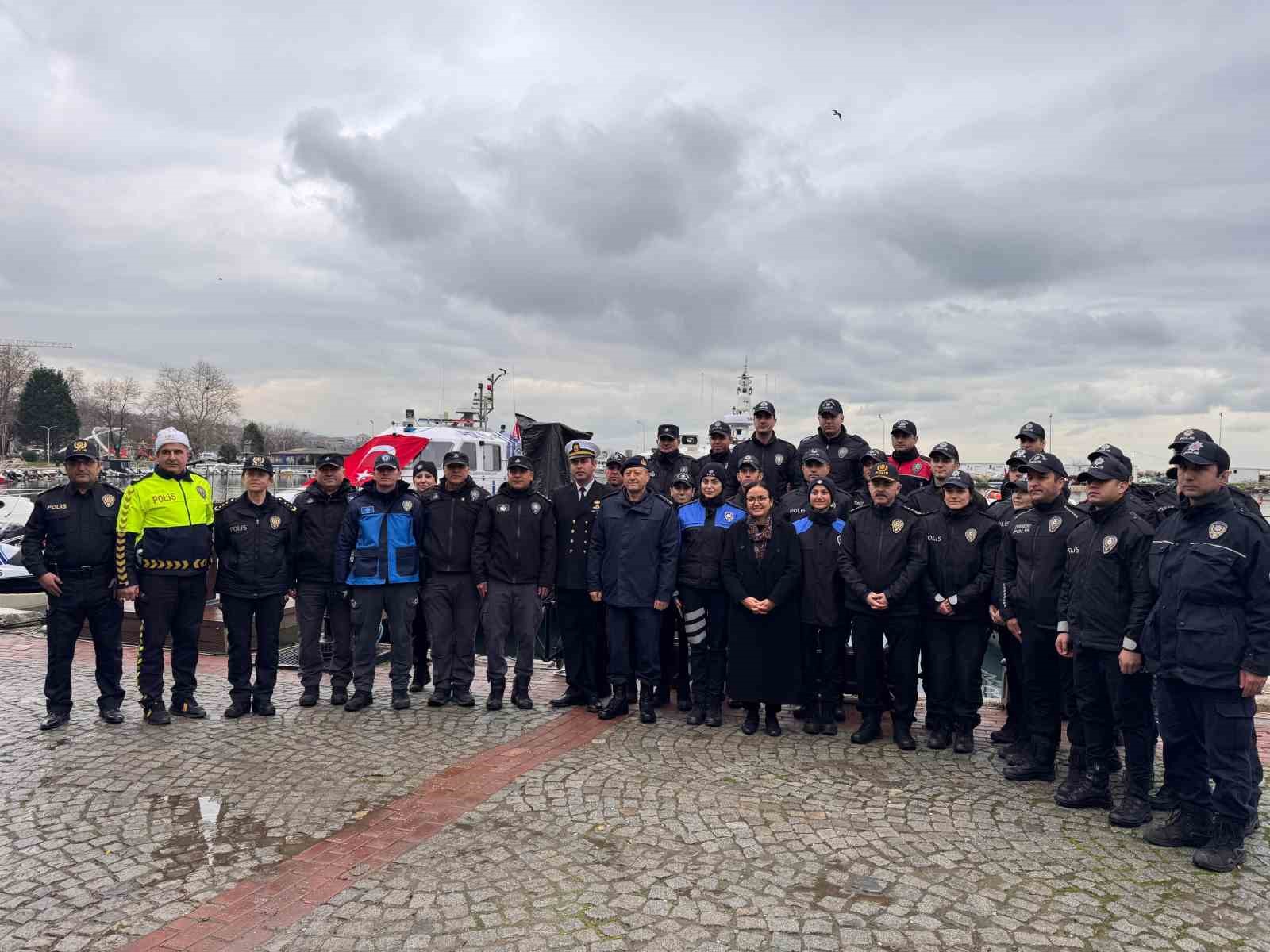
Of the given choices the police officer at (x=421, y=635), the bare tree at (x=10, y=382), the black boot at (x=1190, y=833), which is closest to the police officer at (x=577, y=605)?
the police officer at (x=421, y=635)

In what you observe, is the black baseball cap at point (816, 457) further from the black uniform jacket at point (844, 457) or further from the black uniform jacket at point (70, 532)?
the black uniform jacket at point (70, 532)

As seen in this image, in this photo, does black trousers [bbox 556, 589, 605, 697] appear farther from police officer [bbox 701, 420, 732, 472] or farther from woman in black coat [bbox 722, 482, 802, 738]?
police officer [bbox 701, 420, 732, 472]

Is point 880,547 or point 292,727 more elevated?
point 880,547

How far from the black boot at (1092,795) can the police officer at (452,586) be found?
14.9 feet

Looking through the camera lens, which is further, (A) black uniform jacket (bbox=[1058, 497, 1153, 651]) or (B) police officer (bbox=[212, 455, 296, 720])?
(B) police officer (bbox=[212, 455, 296, 720])

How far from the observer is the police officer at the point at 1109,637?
4.73 meters

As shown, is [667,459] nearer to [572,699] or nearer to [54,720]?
[572,699]

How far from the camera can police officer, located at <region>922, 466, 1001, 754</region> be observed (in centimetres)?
592

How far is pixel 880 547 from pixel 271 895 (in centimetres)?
444

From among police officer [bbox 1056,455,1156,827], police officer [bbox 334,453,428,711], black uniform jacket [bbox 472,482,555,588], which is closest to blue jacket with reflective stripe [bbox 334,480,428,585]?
police officer [bbox 334,453,428,711]

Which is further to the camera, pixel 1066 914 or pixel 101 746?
pixel 101 746

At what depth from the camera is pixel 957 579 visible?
593 centimetres

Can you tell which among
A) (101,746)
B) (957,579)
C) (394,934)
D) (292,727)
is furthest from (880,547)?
(101,746)

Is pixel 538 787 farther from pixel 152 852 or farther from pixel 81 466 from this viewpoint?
pixel 81 466
